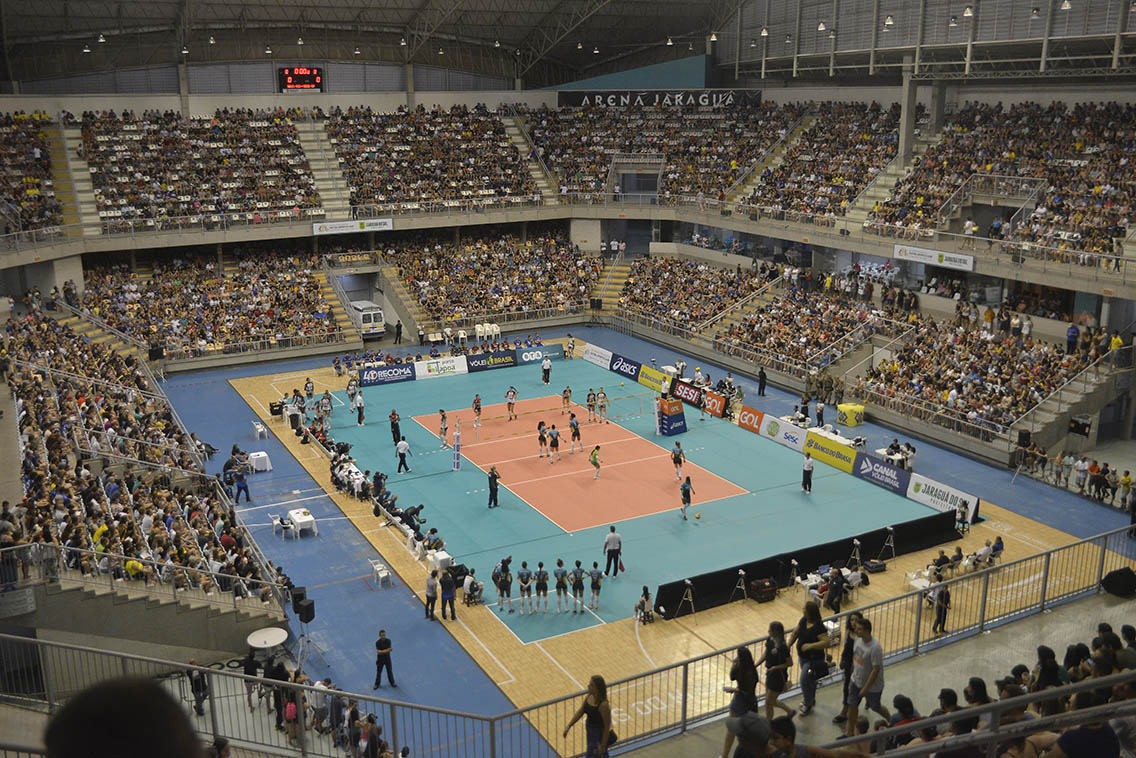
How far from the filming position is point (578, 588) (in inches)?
978

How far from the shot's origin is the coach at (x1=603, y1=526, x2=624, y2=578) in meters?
26.3

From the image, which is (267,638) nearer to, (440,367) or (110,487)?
(110,487)

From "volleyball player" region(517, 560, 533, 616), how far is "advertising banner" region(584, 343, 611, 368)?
2381cm

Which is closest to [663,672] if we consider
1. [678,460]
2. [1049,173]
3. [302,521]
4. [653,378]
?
[302,521]

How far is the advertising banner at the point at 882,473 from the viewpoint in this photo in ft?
107

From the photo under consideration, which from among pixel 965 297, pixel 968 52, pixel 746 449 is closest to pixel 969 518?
pixel 746 449

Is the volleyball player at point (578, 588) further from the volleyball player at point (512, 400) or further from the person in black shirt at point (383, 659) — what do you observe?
the volleyball player at point (512, 400)

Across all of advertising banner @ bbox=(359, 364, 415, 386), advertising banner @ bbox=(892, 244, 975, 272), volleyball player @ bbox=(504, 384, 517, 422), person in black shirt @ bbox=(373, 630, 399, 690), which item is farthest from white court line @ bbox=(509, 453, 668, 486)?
advertising banner @ bbox=(892, 244, 975, 272)

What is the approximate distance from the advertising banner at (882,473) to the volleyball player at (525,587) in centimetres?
Result: 1394

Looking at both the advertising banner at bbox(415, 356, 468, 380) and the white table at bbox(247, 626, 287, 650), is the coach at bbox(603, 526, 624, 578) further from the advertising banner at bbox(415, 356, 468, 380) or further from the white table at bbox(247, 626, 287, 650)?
the advertising banner at bbox(415, 356, 468, 380)

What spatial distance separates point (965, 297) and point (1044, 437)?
11753 millimetres

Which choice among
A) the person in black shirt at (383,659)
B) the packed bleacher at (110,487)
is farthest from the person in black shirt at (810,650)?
the packed bleacher at (110,487)

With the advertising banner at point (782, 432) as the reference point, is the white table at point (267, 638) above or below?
above

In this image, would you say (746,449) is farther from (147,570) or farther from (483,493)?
(147,570)
